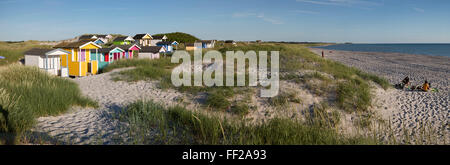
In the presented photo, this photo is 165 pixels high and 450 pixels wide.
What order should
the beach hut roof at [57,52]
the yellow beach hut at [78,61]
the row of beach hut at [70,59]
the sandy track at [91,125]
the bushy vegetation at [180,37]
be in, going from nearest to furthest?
the sandy track at [91,125]
the beach hut roof at [57,52]
the row of beach hut at [70,59]
the yellow beach hut at [78,61]
the bushy vegetation at [180,37]

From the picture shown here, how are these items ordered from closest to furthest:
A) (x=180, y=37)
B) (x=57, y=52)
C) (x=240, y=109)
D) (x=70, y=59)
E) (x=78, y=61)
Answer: (x=240, y=109) → (x=57, y=52) → (x=78, y=61) → (x=70, y=59) → (x=180, y=37)

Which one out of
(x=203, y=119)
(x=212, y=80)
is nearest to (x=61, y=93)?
(x=203, y=119)

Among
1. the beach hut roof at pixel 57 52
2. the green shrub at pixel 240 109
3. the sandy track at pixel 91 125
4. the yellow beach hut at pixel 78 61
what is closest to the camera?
the sandy track at pixel 91 125

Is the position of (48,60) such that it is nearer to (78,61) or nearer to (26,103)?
(78,61)

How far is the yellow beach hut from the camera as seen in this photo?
53.8ft

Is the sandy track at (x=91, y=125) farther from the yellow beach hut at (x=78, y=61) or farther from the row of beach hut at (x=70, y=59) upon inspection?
the row of beach hut at (x=70, y=59)

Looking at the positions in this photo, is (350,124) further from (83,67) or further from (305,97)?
(83,67)

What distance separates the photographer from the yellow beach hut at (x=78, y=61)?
1641cm

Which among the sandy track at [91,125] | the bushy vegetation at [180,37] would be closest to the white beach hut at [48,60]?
the sandy track at [91,125]

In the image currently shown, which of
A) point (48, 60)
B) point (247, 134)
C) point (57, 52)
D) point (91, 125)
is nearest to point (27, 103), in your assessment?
point (91, 125)

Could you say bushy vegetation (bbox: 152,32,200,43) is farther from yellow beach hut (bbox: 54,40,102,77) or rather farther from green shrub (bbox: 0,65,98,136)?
green shrub (bbox: 0,65,98,136)

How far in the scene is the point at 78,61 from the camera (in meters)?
16.5

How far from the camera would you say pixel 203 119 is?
503 centimetres
